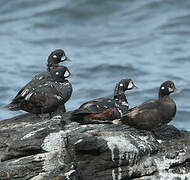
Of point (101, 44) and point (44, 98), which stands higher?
point (44, 98)

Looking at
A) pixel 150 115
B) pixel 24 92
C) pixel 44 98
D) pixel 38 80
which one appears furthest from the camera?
pixel 38 80

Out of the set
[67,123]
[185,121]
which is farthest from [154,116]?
[185,121]

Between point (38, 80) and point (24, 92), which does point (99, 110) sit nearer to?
point (24, 92)

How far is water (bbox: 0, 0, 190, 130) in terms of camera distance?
20.5 metres

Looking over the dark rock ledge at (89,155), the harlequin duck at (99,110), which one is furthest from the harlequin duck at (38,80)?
the dark rock ledge at (89,155)

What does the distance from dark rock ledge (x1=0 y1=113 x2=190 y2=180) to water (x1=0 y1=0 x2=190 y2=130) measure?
7.46m

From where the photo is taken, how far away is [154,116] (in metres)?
9.77

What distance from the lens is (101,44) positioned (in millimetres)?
24312

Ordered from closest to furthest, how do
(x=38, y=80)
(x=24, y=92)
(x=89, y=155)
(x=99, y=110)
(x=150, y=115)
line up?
1. (x=89, y=155)
2. (x=150, y=115)
3. (x=99, y=110)
4. (x=24, y=92)
5. (x=38, y=80)

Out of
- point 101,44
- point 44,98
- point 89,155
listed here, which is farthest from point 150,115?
point 101,44

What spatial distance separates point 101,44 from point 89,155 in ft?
50.8

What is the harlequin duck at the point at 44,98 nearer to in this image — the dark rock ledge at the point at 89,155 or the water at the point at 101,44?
the dark rock ledge at the point at 89,155

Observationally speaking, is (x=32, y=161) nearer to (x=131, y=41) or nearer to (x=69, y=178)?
(x=69, y=178)

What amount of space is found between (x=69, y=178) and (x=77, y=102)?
9772 mm
